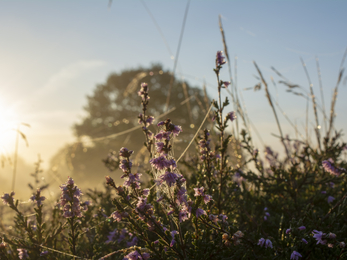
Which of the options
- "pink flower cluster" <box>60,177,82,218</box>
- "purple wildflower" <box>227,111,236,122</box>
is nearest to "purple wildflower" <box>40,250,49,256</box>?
"pink flower cluster" <box>60,177,82,218</box>

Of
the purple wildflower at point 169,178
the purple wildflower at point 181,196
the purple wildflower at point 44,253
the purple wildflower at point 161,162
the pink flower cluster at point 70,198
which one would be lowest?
the purple wildflower at point 44,253

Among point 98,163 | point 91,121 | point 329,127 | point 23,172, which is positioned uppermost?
point 91,121

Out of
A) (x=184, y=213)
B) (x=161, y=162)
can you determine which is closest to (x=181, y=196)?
(x=184, y=213)

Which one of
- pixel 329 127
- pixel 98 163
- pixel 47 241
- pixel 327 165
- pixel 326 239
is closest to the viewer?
pixel 326 239

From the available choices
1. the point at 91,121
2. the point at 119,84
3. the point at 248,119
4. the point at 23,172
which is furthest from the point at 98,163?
the point at 248,119

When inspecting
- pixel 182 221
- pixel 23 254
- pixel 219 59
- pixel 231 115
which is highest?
pixel 219 59

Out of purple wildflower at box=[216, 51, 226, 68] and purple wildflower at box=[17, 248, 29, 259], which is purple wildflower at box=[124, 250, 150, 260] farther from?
purple wildflower at box=[216, 51, 226, 68]

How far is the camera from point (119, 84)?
33.9 meters

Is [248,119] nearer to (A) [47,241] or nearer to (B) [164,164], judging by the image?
(B) [164,164]

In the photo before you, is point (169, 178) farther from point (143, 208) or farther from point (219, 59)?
point (219, 59)

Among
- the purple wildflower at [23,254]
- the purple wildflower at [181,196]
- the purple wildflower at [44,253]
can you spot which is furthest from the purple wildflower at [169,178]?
the purple wildflower at [23,254]

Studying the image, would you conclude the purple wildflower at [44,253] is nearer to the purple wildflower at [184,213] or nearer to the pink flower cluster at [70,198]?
the pink flower cluster at [70,198]

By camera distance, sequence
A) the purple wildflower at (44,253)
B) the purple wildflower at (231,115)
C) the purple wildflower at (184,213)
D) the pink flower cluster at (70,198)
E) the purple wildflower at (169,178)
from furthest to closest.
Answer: the purple wildflower at (231,115), the purple wildflower at (44,253), the pink flower cluster at (70,198), the purple wildflower at (184,213), the purple wildflower at (169,178)

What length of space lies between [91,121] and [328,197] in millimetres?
33825
